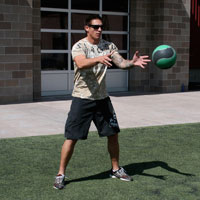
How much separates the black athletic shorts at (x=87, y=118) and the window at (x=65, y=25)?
28.7 ft

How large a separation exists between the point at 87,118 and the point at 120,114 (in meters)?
5.23

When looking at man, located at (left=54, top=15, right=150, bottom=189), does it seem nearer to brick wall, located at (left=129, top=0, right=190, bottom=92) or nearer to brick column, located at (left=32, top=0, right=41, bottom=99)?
brick column, located at (left=32, top=0, right=41, bottom=99)

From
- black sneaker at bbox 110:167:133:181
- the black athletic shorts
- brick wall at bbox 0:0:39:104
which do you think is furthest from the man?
brick wall at bbox 0:0:39:104

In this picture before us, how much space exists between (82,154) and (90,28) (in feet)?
7.34

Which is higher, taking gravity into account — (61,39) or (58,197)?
(61,39)

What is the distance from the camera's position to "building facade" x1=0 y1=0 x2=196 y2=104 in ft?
39.7

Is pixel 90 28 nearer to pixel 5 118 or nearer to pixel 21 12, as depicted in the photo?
pixel 5 118

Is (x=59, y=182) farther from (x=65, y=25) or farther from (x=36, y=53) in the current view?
(x=65, y=25)

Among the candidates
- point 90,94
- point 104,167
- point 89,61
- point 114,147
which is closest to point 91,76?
point 90,94

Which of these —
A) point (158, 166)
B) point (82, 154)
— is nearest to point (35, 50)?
point (82, 154)

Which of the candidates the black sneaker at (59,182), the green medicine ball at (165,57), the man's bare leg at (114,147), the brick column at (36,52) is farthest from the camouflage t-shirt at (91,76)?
the brick column at (36,52)

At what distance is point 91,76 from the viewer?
→ 496cm

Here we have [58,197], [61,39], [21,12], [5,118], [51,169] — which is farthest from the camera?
[61,39]

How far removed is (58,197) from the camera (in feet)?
15.1
